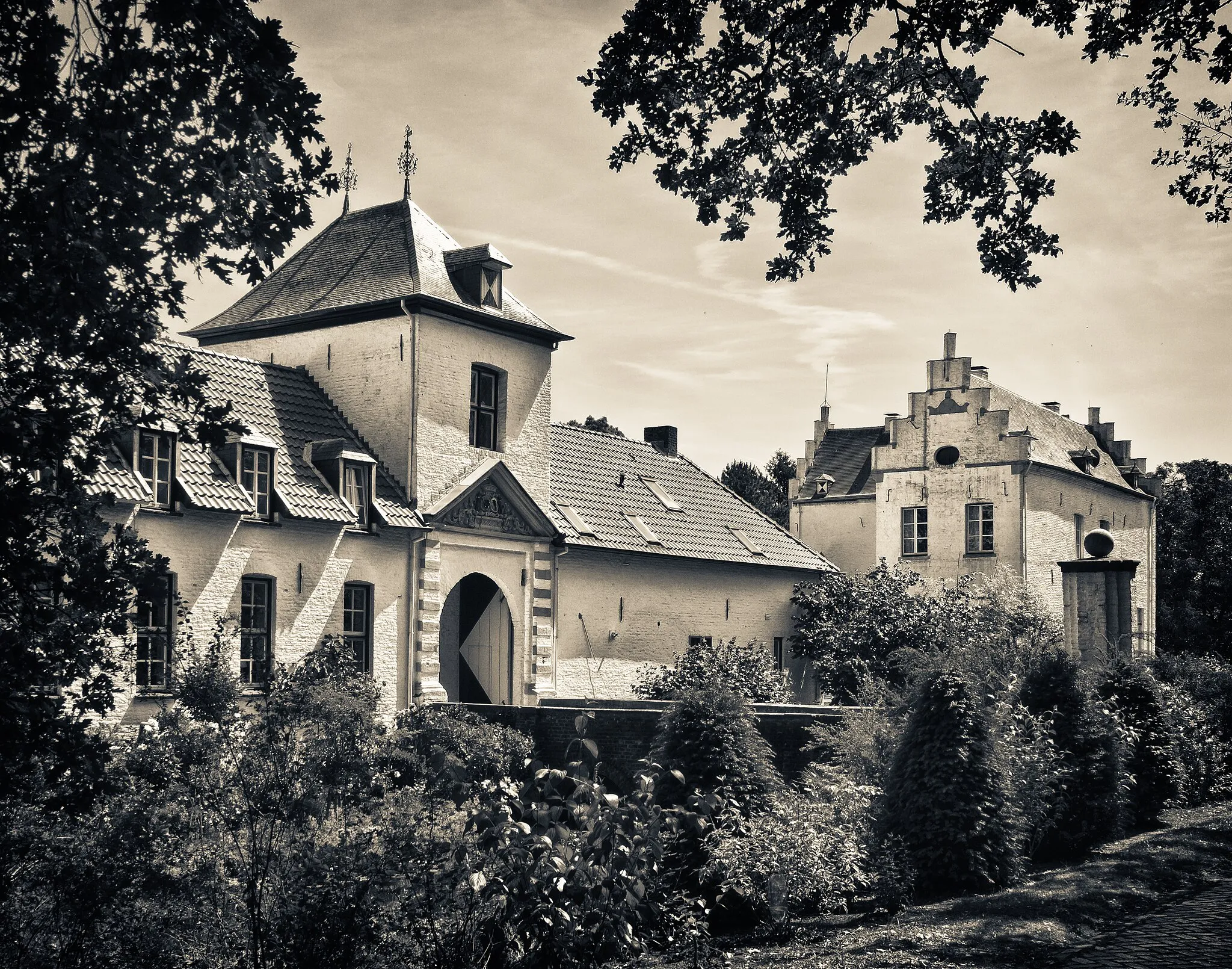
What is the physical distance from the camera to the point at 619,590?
96.4 feet

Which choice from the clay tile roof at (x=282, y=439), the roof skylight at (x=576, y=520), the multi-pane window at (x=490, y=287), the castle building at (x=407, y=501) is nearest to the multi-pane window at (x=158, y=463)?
the castle building at (x=407, y=501)

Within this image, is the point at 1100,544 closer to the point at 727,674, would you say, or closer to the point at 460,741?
the point at 727,674

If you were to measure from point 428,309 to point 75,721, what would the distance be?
18.2 metres

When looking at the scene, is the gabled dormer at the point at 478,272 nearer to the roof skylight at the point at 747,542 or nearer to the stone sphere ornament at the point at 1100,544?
the roof skylight at the point at 747,542

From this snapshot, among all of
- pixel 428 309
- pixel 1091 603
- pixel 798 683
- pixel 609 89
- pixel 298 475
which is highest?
pixel 428 309

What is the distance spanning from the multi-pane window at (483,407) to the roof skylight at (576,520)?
2814mm

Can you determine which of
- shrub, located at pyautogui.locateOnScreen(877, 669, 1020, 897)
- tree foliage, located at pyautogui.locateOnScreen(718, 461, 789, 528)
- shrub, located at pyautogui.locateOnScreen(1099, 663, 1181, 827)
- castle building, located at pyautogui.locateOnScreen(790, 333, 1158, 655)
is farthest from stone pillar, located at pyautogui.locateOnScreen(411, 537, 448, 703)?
tree foliage, located at pyautogui.locateOnScreen(718, 461, 789, 528)

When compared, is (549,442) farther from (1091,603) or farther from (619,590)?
(1091,603)

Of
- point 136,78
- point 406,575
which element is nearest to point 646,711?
point 406,575

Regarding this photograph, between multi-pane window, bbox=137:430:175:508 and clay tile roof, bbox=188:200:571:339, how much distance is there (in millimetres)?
6204

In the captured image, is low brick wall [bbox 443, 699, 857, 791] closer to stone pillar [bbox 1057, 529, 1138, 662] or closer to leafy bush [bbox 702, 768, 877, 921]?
leafy bush [bbox 702, 768, 877, 921]

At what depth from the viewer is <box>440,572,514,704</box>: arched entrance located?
26734 millimetres

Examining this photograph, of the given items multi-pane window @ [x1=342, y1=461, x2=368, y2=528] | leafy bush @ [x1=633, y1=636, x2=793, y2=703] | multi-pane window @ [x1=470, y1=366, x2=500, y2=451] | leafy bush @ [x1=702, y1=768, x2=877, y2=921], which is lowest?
leafy bush @ [x1=702, y1=768, x2=877, y2=921]

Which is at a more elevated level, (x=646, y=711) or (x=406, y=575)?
(x=406, y=575)
